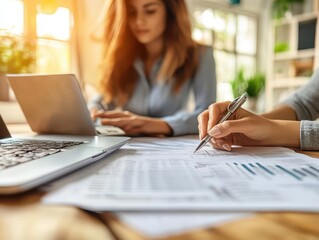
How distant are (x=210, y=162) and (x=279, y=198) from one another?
6.5 inches

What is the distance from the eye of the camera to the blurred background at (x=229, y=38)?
1808mm

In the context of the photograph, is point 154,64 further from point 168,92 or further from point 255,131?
point 255,131

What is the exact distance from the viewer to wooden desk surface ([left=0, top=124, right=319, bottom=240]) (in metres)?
0.21

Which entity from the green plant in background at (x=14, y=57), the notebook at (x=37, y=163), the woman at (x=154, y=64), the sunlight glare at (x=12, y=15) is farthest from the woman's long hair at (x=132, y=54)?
the notebook at (x=37, y=163)

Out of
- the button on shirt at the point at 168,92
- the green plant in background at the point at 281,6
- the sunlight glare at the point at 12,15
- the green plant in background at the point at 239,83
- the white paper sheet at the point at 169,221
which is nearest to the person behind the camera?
the white paper sheet at the point at 169,221

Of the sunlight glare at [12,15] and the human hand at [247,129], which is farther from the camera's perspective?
the sunlight glare at [12,15]

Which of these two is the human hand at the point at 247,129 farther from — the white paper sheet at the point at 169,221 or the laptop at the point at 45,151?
the white paper sheet at the point at 169,221

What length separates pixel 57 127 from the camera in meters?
0.75

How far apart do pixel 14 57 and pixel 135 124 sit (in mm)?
717

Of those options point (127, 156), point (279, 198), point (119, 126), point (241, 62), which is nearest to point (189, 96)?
point (119, 126)

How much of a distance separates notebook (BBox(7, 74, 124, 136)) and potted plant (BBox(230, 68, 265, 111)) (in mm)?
2673

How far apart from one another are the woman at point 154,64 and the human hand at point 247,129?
1.71ft

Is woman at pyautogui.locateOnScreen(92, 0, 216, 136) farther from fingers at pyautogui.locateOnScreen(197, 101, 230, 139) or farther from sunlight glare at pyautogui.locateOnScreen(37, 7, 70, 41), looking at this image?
sunlight glare at pyautogui.locateOnScreen(37, 7, 70, 41)

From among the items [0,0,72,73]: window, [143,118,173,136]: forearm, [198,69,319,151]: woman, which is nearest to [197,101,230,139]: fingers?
[198,69,319,151]: woman
